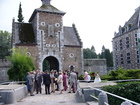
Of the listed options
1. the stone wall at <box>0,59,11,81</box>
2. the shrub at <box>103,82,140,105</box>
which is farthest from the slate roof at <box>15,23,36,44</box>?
the shrub at <box>103,82,140,105</box>

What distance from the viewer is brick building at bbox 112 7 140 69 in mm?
41875

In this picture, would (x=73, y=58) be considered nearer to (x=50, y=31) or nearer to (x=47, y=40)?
(x=47, y=40)

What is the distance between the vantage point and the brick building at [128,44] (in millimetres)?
41875

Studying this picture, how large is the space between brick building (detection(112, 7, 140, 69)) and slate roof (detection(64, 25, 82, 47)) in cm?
1343

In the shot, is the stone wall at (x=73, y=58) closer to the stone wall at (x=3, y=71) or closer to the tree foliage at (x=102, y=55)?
the stone wall at (x=3, y=71)

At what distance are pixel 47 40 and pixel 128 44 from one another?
72.5 ft

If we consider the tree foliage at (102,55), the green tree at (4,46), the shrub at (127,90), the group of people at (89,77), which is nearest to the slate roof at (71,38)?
the group of people at (89,77)

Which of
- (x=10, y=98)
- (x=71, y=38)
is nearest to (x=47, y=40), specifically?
(x=71, y=38)

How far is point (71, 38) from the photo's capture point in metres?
36.2

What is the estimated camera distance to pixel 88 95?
32.9 feet

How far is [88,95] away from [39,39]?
23.3 metres

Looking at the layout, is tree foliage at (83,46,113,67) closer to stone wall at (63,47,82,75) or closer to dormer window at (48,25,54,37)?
stone wall at (63,47,82,75)

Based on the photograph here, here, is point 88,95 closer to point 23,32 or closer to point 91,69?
point 23,32

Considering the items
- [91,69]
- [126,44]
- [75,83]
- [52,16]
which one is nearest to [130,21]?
[126,44]
